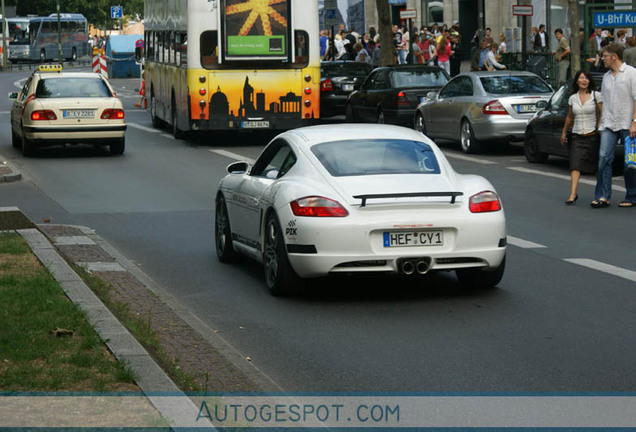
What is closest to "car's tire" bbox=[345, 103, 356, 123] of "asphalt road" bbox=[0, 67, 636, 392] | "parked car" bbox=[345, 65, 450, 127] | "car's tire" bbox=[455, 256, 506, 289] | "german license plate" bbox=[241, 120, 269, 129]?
"parked car" bbox=[345, 65, 450, 127]

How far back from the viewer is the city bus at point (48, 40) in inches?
3794

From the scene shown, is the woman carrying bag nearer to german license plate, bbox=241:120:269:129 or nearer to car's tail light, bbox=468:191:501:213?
car's tail light, bbox=468:191:501:213

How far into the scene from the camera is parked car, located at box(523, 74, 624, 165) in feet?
68.2

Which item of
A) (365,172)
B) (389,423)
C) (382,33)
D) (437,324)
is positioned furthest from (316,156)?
(382,33)

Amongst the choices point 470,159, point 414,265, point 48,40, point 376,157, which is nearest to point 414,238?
point 414,265

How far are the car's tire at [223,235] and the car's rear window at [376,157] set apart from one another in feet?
5.58

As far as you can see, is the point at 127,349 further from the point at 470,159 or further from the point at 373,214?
the point at 470,159

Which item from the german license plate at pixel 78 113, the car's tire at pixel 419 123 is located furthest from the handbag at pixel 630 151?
the german license plate at pixel 78 113

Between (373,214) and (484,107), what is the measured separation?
14554mm

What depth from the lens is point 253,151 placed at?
25.9 metres

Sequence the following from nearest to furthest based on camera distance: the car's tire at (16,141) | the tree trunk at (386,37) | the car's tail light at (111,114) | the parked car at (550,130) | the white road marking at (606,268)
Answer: the white road marking at (606,268) → the parked car at (550,130) → the car's tail light at (111,114) → the car's tire at (16,141) → the tree trunk at (386,37)

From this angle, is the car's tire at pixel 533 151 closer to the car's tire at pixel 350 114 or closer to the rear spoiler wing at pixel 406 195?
the car's tire at pixel 350 114

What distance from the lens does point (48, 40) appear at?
96688 millimetres

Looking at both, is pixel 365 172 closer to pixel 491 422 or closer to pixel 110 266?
pixel 110 266
